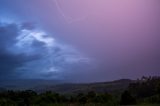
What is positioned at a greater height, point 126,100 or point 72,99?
point 72,99

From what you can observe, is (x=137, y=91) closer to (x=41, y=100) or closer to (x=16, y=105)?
(x=41, y=100)

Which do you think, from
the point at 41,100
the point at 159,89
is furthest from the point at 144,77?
the point at 41,100

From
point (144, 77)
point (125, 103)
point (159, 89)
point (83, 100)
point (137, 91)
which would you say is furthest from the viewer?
point (144, 77)

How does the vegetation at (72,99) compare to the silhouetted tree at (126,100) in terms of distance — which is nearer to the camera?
the vegetation at (72,99)

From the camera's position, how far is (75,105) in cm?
6303

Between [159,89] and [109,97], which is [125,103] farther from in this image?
[159,89]

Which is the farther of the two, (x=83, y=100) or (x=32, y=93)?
(x=32, y=93)

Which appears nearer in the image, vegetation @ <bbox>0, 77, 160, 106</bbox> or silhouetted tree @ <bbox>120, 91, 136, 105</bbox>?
vegetation @ <bbox>0, 77, 160, 106</bbox>

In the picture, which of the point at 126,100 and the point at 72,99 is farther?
the point at 72,99

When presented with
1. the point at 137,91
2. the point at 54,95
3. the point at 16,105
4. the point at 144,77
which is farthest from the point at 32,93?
the point at 144,77

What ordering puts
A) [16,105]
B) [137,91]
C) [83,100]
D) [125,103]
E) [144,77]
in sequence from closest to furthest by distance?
[16,105] < [125,103] < [83,100] < [137,91] < [144,77]

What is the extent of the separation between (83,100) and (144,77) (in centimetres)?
6766

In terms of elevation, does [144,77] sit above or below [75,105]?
above

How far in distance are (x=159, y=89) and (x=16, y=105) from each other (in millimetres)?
36778
